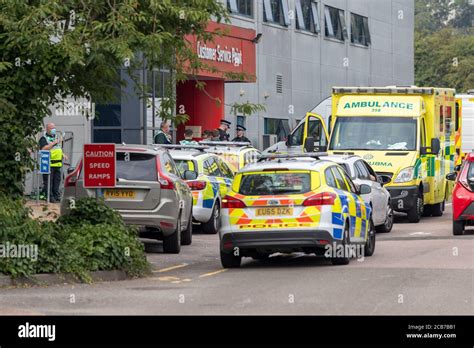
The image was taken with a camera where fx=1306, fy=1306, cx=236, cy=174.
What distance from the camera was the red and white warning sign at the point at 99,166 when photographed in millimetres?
18656

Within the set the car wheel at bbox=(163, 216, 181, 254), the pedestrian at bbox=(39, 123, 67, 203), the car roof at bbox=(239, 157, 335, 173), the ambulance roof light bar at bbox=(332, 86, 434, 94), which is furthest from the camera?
the pedestrian at bbox=(39, 123, 67, 203)

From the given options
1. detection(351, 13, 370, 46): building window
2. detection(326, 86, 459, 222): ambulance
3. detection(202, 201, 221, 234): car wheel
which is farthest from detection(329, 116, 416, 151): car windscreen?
detection(351, 13, 370, 46): building window

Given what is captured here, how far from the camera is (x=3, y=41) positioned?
17703 millimetres

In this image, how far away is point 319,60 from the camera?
54.9 metres

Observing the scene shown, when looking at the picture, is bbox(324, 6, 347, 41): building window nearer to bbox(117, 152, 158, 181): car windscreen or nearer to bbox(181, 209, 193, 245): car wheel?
bbox(181, 209, 193, 245): car wheel

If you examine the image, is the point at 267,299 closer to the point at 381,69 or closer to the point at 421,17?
the point at 381,69

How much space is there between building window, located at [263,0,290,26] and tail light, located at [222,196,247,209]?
3092cm

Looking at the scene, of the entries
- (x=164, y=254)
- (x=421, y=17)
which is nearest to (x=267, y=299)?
(x=164, y=254)

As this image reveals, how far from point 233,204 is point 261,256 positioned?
199 cm

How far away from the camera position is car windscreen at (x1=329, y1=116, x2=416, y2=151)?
29.5 meters

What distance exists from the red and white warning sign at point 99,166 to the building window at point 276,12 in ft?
102

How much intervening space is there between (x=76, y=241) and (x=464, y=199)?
9.65m

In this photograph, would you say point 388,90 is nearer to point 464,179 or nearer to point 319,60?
point 464,179

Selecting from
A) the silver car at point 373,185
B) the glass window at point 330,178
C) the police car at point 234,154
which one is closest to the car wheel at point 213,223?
the silver car at point 373,185
